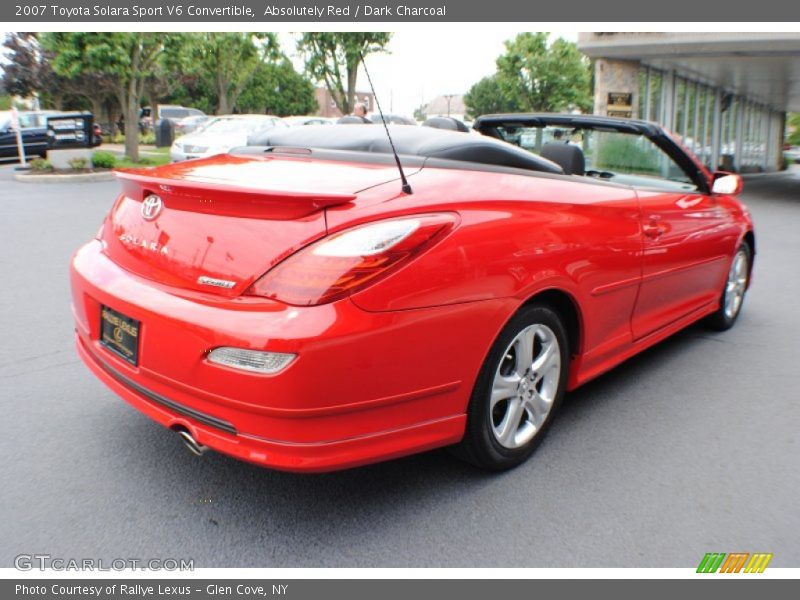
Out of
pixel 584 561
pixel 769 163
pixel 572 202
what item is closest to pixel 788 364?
pixel 572 202

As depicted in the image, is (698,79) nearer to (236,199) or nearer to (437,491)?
(437,491)

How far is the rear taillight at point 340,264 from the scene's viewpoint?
2188mm

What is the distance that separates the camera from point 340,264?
7.23ft

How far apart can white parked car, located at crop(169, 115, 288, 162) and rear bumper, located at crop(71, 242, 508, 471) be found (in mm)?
14822

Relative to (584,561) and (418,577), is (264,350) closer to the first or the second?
(418,577)

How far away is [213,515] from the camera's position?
8.38 ft

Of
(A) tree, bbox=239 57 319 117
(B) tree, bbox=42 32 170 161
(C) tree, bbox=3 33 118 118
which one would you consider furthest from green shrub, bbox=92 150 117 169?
(A) tree, bbox=239 57 319 117

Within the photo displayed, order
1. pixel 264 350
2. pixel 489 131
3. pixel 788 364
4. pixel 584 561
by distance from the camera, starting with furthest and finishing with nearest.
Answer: pixel 489 131 → pixel 788 364 → pixel 584 561 → pixel 264 350

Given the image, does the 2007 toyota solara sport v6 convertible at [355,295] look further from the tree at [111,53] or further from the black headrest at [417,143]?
the tree at [111,53]

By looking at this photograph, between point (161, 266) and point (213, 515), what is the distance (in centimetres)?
89

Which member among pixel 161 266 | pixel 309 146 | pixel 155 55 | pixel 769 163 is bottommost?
pixel 769 163

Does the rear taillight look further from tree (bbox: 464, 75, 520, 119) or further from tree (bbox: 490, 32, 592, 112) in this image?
tree (bbox: 464, 75, 520, 119)

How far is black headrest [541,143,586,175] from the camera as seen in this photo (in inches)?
145

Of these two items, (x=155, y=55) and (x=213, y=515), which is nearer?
(x=213, y=515)
